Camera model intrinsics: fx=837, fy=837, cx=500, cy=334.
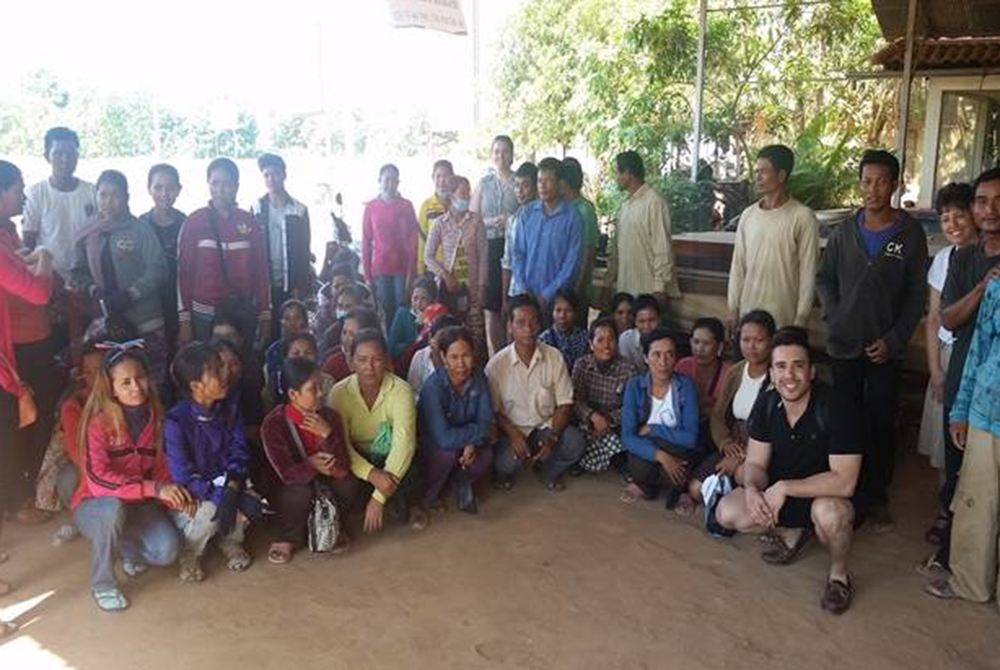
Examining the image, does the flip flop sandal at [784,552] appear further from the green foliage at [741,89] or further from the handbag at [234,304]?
the green foliage at [741,89]

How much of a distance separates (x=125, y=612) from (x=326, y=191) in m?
6.69

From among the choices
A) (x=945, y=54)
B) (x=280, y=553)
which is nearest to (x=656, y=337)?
(x=280, y=553)

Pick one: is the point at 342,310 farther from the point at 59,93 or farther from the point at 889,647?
the point at 59,93

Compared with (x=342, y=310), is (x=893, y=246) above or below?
above

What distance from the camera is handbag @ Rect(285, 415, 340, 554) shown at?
3.47 metres

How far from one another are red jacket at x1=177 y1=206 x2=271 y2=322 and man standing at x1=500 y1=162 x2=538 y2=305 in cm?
159

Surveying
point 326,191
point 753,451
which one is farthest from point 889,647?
point 326,191

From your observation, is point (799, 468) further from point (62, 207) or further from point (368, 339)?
point (62, 207)

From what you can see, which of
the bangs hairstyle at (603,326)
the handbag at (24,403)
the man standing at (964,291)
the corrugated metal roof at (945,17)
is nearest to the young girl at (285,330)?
the handbag at (24,403)

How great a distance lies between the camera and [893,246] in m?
3.53

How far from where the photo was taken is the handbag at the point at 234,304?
433 cm

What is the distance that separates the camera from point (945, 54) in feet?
29.0

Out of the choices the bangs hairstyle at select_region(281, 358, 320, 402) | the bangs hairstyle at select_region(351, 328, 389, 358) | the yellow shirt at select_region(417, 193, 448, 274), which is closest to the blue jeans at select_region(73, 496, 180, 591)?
the bangs hairstyle at select_region(281, 358, 320, 402)

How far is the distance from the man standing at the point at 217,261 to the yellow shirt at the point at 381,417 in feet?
2.86
